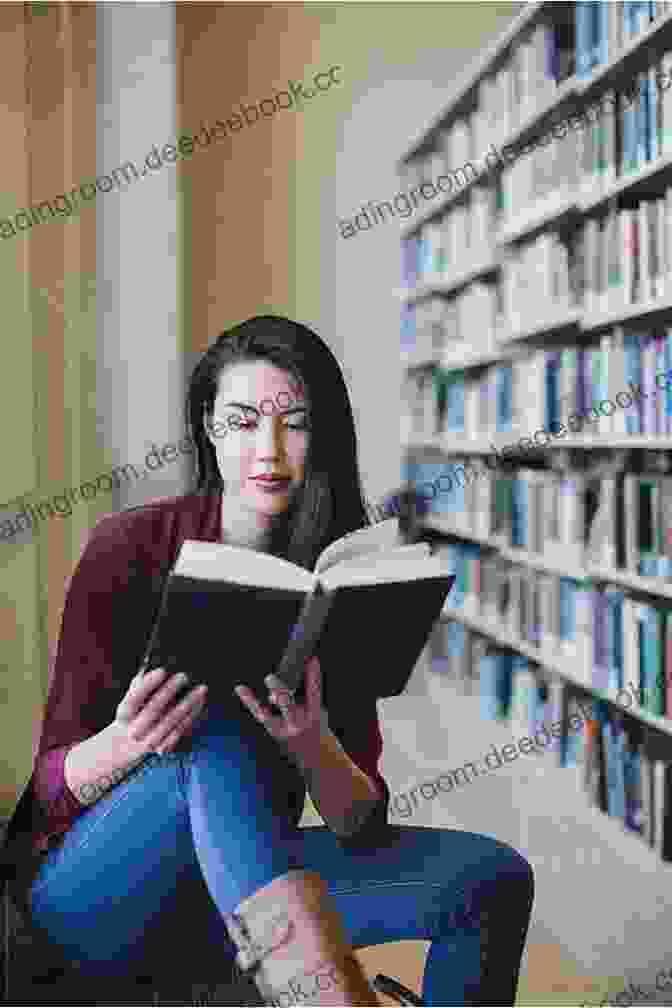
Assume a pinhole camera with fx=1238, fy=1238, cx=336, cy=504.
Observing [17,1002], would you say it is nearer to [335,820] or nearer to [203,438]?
[335,820]

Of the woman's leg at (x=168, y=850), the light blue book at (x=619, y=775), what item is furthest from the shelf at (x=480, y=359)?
the woman's leg at (x=168, y=850)

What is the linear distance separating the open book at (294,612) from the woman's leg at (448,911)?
0.64 ft

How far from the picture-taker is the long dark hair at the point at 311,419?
1.37 m

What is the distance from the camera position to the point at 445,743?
335cm

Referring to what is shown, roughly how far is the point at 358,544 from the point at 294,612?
0.45 feet

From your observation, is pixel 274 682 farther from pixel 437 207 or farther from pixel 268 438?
pixel 437 207

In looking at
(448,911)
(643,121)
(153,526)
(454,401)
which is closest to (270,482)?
A: (153,526)

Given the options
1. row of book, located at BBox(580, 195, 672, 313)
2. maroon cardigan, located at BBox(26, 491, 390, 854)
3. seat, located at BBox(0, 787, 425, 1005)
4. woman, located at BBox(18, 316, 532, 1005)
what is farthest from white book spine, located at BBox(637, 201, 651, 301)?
seat, located at BBox(0, 787, 425, 1005)

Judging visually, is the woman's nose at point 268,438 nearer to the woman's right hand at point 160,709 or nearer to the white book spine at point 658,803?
the woman's right hand at point 160,709

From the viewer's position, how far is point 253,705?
3.85ft

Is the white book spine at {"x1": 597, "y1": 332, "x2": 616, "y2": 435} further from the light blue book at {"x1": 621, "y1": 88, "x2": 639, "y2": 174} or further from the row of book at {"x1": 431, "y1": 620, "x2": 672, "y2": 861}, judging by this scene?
the row of book at {"x1": 431, "y1": 620, "x2": 672, "y2": 861}

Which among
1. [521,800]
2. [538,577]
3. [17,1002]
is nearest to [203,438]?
[17,1002]

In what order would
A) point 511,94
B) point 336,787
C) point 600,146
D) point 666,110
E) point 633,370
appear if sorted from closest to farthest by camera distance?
1. point 336,787
2. point 666,110
3. point 633,370
4. point 600,146
5. point 511,94

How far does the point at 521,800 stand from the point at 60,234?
5.13ft
